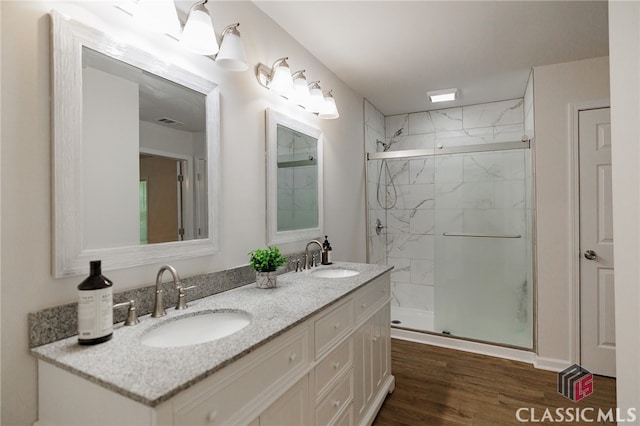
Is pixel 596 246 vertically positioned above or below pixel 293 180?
below

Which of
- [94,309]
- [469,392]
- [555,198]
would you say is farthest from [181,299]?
[555,198]

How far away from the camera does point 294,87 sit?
6.72ft

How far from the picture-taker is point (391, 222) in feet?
13.1

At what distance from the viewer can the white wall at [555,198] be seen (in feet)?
8.51

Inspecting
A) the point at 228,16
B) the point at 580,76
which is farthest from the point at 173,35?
the point at 580,76

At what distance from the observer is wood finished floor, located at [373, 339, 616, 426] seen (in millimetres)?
2014

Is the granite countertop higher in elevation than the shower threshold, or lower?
higher

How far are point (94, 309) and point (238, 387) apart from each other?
0.48m

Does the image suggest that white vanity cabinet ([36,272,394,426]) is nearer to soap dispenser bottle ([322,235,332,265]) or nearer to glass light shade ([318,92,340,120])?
soap dispenser bottle ([322,235,332,265])

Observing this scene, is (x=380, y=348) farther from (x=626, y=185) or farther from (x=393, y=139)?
(x=393, y=139)

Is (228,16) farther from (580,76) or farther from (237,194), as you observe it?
(580,76)

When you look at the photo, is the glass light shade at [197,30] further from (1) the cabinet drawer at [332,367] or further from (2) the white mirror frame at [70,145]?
(1) the cabinet drawer at [332,367]

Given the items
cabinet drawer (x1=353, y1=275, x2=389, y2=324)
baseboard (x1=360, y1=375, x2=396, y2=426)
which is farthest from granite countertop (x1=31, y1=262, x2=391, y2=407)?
baseboard (x1=360, y1=375, x2=396, y2=426)

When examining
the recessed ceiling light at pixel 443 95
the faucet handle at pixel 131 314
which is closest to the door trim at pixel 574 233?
the recessed ceiling light at pixel 443 95
